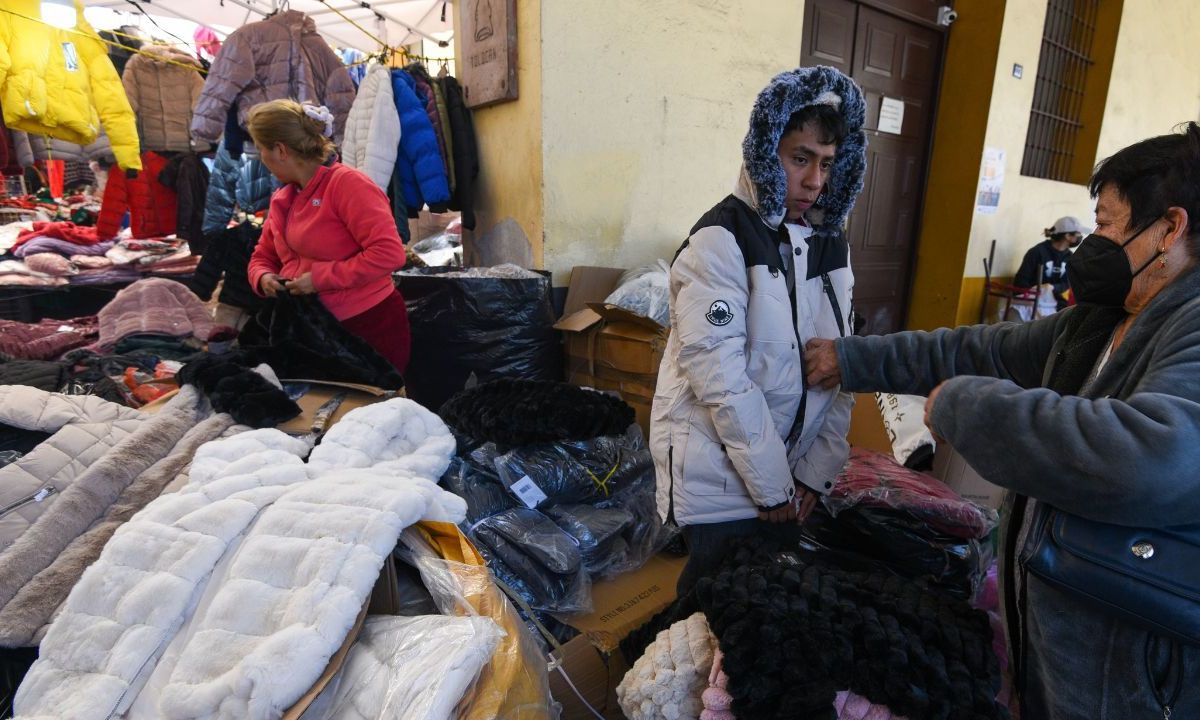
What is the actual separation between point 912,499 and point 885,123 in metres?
4.27

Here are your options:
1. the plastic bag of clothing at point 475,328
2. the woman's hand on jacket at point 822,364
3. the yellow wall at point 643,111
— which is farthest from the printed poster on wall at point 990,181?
the woman's hand on jacket at point 822,364

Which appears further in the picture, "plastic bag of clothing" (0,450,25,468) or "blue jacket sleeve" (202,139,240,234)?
"blue jacket sleeve" (202,139,240,234)

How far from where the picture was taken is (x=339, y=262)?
2.38 m

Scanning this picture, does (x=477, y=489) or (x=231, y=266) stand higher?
(x=231, y=266)

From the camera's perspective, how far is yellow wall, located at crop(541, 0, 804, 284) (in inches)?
119

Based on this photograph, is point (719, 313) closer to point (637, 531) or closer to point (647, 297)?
point (637, 531)

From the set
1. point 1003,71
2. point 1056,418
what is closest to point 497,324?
point 1056,418

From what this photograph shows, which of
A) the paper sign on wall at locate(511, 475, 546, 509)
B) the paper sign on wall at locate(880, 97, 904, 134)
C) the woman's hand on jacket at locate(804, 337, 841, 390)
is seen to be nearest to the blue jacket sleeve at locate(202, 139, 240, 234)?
the paper sign on wall at locate(511, 475, 546, 509)

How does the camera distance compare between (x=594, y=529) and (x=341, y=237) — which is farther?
(x=341, y=237)

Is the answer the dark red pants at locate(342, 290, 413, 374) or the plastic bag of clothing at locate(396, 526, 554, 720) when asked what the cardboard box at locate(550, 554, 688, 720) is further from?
the dark red pants at locate(342, 290, 413, 374)

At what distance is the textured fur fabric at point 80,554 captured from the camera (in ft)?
3.46

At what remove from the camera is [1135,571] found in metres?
0.83

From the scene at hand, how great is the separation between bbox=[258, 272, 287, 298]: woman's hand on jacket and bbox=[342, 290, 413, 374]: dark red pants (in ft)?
0.87

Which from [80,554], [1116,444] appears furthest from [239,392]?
[1116,444]
